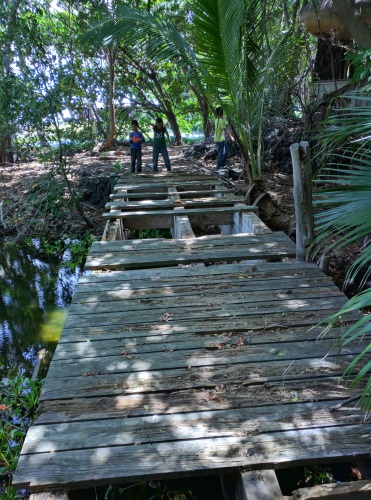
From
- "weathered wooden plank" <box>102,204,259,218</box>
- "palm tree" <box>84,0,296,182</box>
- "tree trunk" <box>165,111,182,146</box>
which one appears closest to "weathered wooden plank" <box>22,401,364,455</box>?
"weathered wooden plank" <box>102,204,259,218</box>

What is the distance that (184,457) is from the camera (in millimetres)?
1827

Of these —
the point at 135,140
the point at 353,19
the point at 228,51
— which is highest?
the point at 353,19

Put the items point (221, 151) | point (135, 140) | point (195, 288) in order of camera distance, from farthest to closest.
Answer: point (221, 151), point (135, 140), point (195, 288)

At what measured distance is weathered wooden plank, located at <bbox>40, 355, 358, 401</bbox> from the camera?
2.30 m

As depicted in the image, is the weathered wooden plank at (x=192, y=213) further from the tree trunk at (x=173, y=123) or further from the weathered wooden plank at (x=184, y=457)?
the tree trunk at (x=173, y=123)

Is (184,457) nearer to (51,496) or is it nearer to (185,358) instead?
(51,496)

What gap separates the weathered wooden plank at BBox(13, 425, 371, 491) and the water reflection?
3.32 m

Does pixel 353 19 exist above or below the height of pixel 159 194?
above

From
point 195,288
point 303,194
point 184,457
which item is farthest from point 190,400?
point 303,194

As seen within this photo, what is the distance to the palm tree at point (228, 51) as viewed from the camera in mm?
5414

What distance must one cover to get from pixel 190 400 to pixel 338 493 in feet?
2.61

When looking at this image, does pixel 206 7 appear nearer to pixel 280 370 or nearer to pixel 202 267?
pixel 202 267

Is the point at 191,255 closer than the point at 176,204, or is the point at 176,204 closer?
the point at 191,255

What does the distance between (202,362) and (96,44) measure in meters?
6.07
